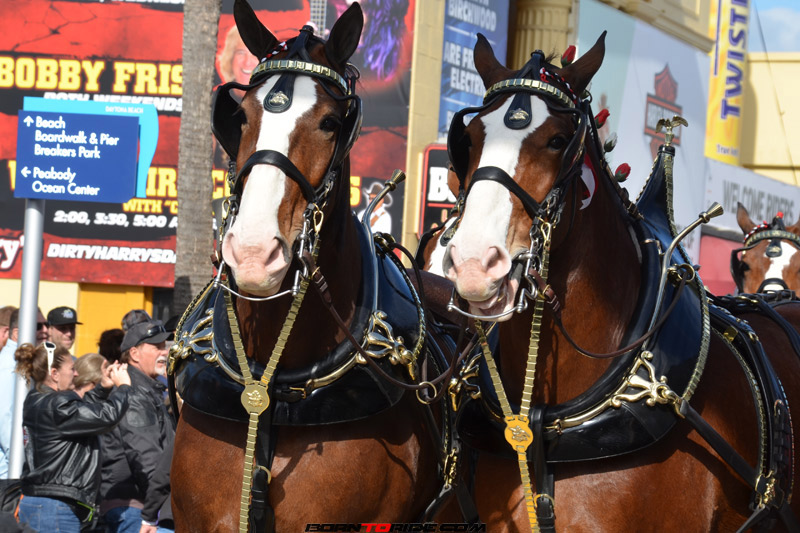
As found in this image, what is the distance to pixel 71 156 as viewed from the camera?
22.9ft

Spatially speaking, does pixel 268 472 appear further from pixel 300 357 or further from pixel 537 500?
pixel 537 500

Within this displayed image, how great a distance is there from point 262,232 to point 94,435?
11.9ft

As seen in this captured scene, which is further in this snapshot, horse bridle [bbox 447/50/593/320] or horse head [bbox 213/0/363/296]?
horse head [bbox 213/0/363/296]

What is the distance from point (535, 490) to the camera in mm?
3658

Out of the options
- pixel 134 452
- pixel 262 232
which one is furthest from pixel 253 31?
pixel 134 452

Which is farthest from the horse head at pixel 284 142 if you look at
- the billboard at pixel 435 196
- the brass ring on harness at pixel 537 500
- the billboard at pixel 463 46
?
the billboard at pixel 463 46

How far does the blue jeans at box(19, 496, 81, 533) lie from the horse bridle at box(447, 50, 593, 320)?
390cm

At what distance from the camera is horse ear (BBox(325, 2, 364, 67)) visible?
13.3 ft

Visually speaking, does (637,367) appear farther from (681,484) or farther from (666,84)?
(666,84)

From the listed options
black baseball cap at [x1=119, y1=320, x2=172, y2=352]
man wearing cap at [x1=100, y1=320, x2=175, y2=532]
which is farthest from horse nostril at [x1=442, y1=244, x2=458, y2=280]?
black baseball cap at [x1=119, y1=320, x2=172, y2=352]

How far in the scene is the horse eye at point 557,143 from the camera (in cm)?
350

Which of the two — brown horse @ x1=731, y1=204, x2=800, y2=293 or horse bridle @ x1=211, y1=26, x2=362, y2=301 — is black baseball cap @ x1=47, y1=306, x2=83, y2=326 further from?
horse bridle @ x1=211, y1=26, x2=362, y2=301

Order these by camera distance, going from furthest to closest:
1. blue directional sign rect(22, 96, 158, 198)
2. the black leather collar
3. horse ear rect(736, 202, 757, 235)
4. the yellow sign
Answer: the yellow sign → horse ear rect(736, 202, 757, 235) → blue directional sign rect(22, 96, 158, 198) → the black leather collar

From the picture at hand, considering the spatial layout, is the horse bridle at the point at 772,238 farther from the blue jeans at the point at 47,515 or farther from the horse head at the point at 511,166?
the blue jeans at the point at 47,515
